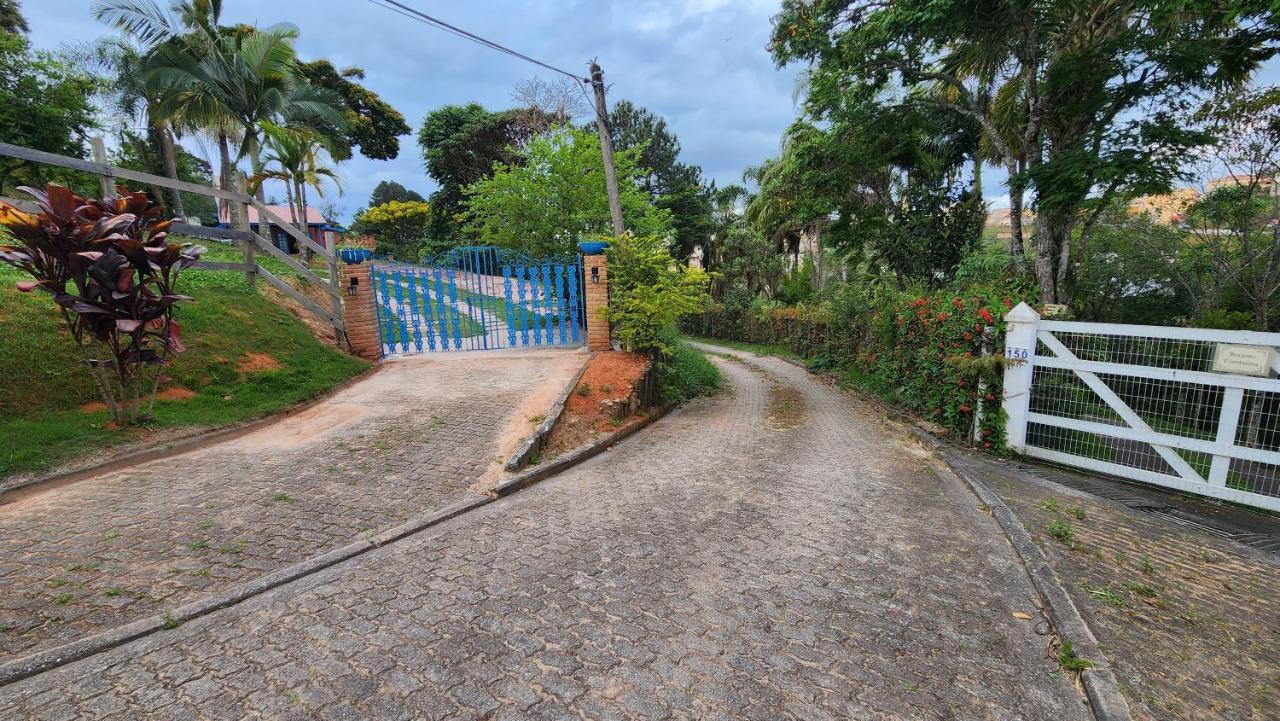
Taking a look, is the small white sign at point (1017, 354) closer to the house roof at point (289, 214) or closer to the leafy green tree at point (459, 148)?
the leafy green tree at point (459, 148)

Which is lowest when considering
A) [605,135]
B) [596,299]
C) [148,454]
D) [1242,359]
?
[148,454]

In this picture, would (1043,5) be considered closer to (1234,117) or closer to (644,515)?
(1234,117)

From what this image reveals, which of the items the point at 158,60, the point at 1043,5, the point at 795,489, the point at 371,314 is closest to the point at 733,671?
the point at 795,489

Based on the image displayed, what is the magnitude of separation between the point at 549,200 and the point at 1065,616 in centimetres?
1225

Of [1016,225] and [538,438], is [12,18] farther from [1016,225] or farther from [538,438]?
[1016,225]

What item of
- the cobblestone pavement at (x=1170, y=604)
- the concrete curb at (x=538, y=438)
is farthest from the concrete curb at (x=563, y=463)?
the cobblestone pavement at (x=1170, y=604)

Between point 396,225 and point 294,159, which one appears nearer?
point 294,159

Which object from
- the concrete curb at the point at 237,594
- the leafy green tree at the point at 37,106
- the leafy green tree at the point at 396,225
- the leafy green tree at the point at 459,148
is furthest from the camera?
the leafy green tree at the point at 396,225

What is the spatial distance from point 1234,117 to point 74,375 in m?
17.0

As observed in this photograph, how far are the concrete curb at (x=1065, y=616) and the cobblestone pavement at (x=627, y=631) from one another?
9cm

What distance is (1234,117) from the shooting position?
350 inches

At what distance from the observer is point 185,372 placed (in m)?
5.84

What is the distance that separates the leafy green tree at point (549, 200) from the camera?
12.5 metres

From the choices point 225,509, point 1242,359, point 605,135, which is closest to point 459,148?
point 605,135
